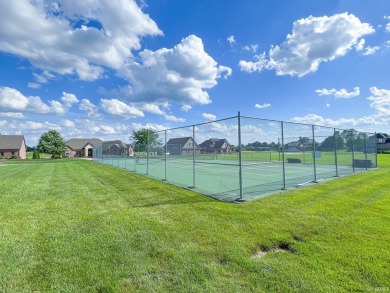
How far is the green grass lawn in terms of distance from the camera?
2.45m

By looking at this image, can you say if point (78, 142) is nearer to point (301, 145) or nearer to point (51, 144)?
point (51, 144)

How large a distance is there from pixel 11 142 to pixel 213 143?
5773 centimetres

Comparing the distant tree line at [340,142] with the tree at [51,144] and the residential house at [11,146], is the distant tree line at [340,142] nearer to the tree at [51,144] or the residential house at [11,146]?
the tree at [51,144]

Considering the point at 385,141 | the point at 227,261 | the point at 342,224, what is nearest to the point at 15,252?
the point at 227,261

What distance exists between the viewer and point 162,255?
3072 millimetres

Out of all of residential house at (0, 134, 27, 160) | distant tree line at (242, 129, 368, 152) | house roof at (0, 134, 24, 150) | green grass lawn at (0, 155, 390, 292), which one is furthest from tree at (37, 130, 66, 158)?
distant tree line at (242, 129, 368, 152)

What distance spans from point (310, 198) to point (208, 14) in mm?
10645

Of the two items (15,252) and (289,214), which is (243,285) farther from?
(15,252)

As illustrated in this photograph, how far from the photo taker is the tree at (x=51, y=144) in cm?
5066

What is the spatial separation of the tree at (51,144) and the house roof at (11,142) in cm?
381

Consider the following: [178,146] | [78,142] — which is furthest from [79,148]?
[178,146]

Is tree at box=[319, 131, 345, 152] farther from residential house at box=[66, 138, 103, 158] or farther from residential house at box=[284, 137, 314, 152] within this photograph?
residential house at box=[66, 138, 103, 158]

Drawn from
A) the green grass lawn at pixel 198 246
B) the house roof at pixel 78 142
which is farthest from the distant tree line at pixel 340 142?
the house roof at pixel 78 142

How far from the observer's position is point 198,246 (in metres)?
3.32
